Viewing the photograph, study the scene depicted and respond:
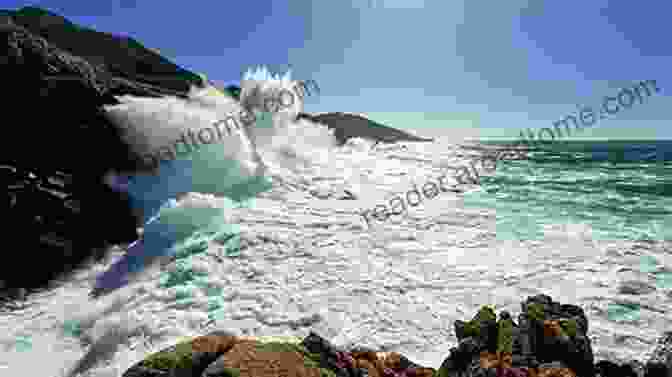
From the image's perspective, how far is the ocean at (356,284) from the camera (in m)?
5.65

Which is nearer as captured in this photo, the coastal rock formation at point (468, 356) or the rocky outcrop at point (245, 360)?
the rocky outcrop at point (245, 360)

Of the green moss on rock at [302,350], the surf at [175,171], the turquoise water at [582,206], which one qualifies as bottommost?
the turquoise water at [582,206]

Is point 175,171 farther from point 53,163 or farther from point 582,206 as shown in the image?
point 582,206

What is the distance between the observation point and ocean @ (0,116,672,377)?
5.65m

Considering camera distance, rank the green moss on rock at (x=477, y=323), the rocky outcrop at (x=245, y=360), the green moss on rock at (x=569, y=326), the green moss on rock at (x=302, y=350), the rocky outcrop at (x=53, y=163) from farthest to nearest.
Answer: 1. the rocky outcrop at (x=53, y=163)
2. the green moss on rock at (x=477, y=323)
3. the green moss on rock at (x=569, y=326)
4. the green moss on rock at (x=302, y=350)
5. the rocky outcrop at (x=245, y=360)

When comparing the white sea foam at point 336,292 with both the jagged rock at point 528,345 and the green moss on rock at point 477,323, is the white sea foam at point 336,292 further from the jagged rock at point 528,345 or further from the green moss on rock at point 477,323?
the jagged rock at point 528,345

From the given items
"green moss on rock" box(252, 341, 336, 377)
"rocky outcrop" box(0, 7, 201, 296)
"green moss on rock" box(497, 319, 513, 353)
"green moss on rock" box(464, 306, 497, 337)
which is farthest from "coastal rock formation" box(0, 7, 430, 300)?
"green moss on rock" box(497, 319, 513, 353)

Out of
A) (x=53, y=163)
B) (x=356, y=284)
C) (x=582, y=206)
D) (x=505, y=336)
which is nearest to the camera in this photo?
(x=505, y=336)

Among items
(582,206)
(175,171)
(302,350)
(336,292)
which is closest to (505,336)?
(302,350)

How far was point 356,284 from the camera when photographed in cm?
722

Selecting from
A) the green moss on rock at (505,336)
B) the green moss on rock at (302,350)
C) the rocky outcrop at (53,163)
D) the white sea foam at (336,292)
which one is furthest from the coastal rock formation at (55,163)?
the green moss on rock at (505,336)

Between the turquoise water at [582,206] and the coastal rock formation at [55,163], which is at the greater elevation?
the coastal rock formation at [55,163]

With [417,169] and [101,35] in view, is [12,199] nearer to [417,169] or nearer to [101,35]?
[417,169]

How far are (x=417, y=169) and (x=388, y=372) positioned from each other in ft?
75.3
